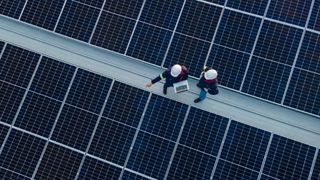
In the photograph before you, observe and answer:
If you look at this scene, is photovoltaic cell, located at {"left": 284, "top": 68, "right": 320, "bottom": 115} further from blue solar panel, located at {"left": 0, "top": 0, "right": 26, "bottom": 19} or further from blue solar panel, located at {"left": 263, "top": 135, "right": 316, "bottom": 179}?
blue solar panel, located at {"left": 0, "top": 0, "right": 26, "bottom": 19}

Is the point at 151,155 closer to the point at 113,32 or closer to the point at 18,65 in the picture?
the point at 113,32

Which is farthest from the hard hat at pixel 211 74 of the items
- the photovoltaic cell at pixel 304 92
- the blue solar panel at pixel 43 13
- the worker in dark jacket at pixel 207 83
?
the blue solar panel at pixel 43 13

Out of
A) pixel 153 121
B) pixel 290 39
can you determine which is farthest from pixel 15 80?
pixel 290 39

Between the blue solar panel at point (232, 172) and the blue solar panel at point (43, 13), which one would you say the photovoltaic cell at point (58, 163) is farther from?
the blue solar panel at point (232, 172)

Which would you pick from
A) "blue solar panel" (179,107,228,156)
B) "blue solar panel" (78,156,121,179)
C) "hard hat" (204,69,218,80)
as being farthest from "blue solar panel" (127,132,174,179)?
"hard hat" (204,69,218,80)

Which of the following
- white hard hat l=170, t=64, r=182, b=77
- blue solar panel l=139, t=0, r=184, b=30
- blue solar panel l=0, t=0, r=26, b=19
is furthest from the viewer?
blue solar panel l=0, t=0, r=26, b=19

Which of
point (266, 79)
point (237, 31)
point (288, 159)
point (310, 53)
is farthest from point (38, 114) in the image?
point (310, 53)

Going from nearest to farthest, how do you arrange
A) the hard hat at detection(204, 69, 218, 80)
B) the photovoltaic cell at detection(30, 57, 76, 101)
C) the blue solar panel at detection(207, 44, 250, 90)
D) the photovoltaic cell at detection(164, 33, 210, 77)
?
the hard hat at detection(204, 69, 218, 80)
the blue solar panel at detection(207, 44, 250, 90)
the photovoltaic cell at detection(164, 33, 210, 77)
the photovoltaic cell at detection(30, 57, 76, 101)

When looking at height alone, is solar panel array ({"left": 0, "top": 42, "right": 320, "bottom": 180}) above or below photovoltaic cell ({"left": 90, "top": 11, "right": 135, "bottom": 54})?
below
